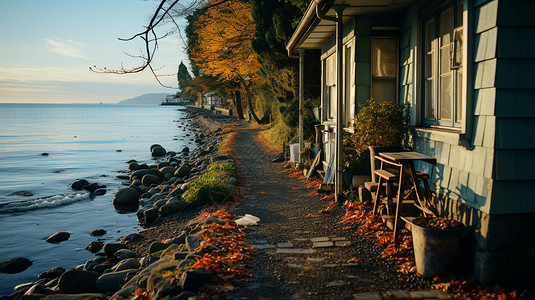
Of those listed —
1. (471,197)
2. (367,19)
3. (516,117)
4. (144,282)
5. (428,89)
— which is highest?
(367,19)

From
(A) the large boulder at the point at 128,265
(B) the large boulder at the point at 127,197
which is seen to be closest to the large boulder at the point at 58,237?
(B) the large boulder at the point at 127,197

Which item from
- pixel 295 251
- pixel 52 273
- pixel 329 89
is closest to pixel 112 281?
pixel 52 273

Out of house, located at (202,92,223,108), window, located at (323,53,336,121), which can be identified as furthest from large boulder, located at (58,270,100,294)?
house, located at (202,92,223,108)

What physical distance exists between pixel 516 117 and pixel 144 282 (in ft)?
14.5

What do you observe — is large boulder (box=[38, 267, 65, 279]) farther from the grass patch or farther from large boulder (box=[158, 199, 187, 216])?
the grass patch

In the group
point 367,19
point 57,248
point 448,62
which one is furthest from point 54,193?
point 448,62

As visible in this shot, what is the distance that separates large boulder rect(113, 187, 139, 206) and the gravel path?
581 cm

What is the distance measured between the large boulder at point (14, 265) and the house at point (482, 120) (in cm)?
804

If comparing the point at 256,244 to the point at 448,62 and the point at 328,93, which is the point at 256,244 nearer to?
the point at 448,62

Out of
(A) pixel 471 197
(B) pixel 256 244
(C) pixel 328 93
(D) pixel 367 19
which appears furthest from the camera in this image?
(C) pixel 328 93

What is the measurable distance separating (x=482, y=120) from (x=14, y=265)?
8.96 m

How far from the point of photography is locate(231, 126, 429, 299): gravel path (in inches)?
161

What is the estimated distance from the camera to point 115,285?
5.97 meters

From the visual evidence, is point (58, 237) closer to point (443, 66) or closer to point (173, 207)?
point (173, 207)
